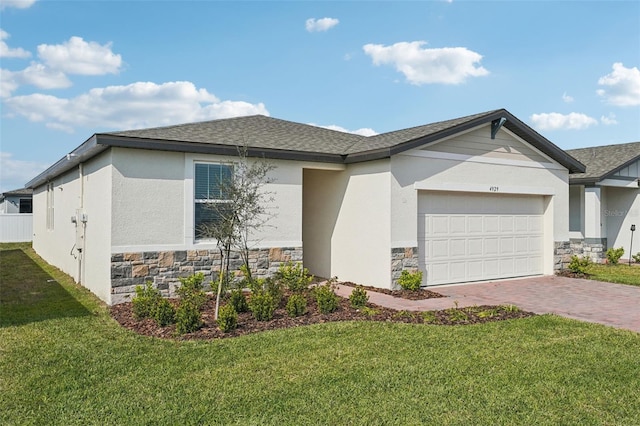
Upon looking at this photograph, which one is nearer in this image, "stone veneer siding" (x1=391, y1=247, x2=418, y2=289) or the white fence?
"stone veneer siding" (x1=391, y1=247, x2=418, y2=289)

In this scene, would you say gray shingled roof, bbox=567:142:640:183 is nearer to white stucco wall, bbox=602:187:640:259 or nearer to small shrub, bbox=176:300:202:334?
white stucco wall, bbox=602:187:640:259

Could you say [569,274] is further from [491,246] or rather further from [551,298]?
[551,298]

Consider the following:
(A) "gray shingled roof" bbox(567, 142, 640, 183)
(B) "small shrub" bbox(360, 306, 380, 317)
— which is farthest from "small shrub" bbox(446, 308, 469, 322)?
(A) "gray shingled roof" bbox(567, 142, 640, 183)

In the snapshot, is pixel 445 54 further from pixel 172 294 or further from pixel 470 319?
pixel 172 294

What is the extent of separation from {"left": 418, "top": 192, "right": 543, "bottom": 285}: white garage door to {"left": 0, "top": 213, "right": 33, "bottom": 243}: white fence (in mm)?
25009

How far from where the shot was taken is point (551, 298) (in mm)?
9789

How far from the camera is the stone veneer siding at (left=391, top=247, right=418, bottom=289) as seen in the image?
10398mm

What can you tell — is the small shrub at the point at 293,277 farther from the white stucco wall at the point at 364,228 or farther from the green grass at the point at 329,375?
the green grass at the point at 329,375

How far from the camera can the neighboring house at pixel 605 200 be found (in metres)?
16.7

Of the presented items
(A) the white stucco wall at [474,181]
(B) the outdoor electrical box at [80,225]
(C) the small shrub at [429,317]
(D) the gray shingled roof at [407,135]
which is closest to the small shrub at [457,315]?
(C) the small shrub at [429,317]

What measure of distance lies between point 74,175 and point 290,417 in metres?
11.1

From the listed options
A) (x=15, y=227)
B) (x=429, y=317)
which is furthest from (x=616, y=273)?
(x=15, y=227)

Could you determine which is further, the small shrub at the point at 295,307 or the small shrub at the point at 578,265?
the small shrub at the point at 578,265

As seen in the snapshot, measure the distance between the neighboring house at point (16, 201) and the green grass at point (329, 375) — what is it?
27.7 meters
